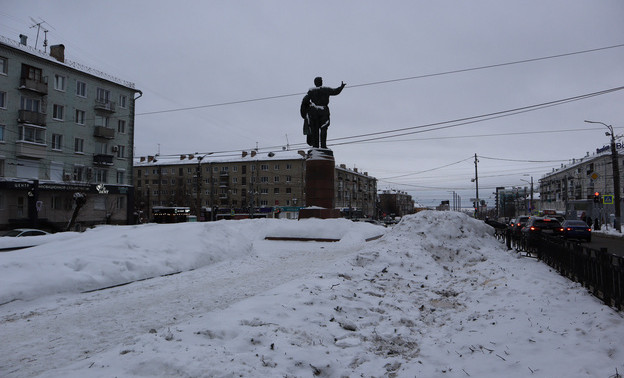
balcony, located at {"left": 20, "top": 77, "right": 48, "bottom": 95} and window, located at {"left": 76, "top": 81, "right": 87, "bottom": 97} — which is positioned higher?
window, located at {"left": 76, "top": 81, "right": 87, "bottom": 97}

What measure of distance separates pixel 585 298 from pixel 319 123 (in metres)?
16.2

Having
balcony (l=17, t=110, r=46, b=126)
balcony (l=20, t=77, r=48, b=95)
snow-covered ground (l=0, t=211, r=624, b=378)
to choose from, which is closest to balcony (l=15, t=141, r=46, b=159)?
balcony (l=17, t=110, r=46, b=126)

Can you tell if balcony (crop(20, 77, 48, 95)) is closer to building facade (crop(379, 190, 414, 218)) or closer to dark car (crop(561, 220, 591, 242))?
dark car (crop(561, 220, 591, 242))

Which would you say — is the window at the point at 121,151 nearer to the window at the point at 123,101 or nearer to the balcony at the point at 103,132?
the balcony at the point at 103,132

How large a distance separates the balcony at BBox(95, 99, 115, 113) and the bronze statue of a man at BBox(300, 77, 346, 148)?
2689 cm

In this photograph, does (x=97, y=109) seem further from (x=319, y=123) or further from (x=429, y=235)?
(x=429, y=235)

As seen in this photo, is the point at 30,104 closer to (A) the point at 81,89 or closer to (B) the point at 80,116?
(B) the point at 80,116

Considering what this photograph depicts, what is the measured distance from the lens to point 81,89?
37.2m

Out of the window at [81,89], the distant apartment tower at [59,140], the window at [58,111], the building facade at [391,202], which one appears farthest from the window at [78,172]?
the building facade at [391,202]

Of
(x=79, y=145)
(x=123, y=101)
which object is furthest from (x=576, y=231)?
(x=123, y=101)

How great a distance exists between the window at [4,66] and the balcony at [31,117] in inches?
127

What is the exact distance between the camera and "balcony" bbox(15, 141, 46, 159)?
31.2 metres

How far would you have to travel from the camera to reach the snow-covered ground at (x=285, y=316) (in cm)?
433

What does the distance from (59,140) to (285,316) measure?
124ft
